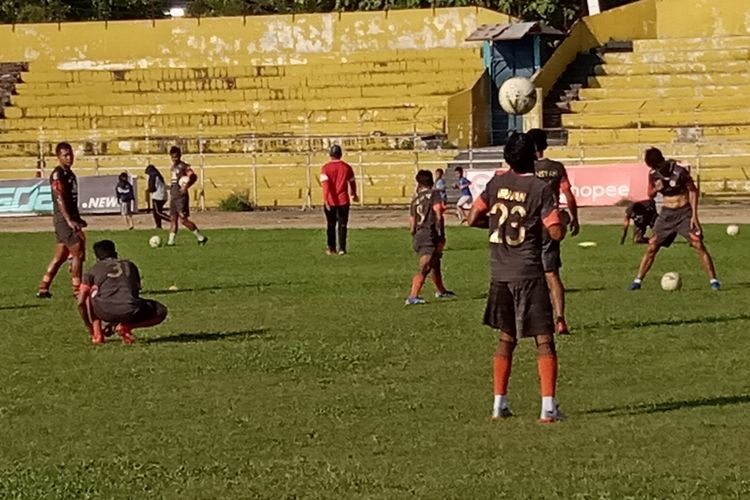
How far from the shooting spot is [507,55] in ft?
154

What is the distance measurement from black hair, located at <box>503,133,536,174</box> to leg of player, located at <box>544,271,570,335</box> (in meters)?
4.53

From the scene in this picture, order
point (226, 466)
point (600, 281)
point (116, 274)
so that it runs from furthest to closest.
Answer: point (600, 281) < point (116, 274) < point (226, 466)

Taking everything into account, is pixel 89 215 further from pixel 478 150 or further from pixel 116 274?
pixel 116 274

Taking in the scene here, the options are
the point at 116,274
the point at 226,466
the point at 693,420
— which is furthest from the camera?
the point at 116,274

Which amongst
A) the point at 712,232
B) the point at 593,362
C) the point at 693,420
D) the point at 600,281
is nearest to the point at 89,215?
the point at 712,232

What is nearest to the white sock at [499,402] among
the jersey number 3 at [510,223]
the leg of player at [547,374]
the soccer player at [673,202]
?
the leg of player at [547,374]

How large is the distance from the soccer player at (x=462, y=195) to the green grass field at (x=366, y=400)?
15910 millimetres

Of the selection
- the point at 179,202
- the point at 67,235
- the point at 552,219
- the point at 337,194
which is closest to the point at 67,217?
the point at 67,235

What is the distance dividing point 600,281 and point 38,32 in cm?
3513

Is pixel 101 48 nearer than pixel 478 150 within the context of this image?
No

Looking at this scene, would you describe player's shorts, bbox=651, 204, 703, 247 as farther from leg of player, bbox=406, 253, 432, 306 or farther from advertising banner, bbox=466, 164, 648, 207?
advertising banner, bbox=466, 164, 648, 207

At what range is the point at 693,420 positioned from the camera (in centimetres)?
1010

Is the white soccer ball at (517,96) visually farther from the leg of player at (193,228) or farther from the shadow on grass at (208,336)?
the shadow on grass at (208,336)

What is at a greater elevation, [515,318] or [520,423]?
[515,318]
